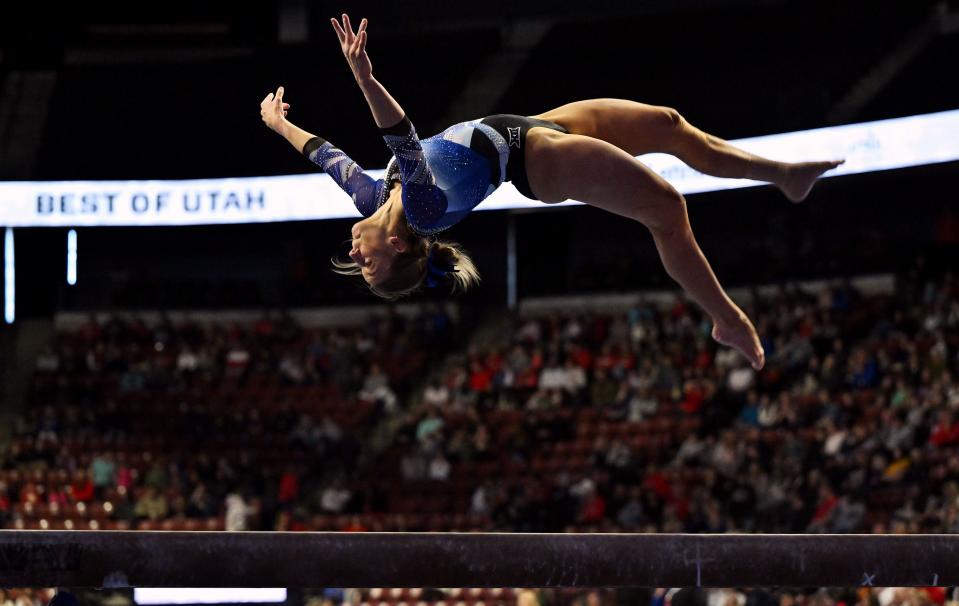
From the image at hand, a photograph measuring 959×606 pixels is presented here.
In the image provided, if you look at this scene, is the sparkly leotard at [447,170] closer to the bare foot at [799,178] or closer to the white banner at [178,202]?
the bare foot at [799,178]

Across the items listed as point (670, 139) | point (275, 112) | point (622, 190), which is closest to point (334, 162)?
point (275, 112)

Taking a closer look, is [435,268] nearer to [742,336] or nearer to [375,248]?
[375,248]

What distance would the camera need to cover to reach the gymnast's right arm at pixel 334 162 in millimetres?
4316

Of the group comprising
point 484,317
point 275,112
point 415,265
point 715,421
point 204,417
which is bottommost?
point 715,421

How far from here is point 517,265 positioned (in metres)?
19.4

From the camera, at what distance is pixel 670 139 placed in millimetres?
4422

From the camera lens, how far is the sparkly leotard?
383 centimetres

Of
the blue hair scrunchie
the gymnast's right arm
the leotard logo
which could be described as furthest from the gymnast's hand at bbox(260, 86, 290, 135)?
the leotard logo

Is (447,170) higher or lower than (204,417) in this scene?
higher

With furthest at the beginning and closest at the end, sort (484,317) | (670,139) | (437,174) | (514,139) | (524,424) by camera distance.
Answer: (484,317), (524,424), (670,139), (514,139), (437,174)

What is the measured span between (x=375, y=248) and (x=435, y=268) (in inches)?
9.9

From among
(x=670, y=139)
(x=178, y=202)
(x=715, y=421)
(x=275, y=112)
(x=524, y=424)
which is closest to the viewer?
(x=670, y=139)

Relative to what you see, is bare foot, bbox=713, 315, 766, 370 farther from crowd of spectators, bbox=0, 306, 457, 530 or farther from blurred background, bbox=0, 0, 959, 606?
crowd of spectators, bbox=0, 306, 457, 530

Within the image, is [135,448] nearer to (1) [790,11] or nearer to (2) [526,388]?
(2) [526,388]
